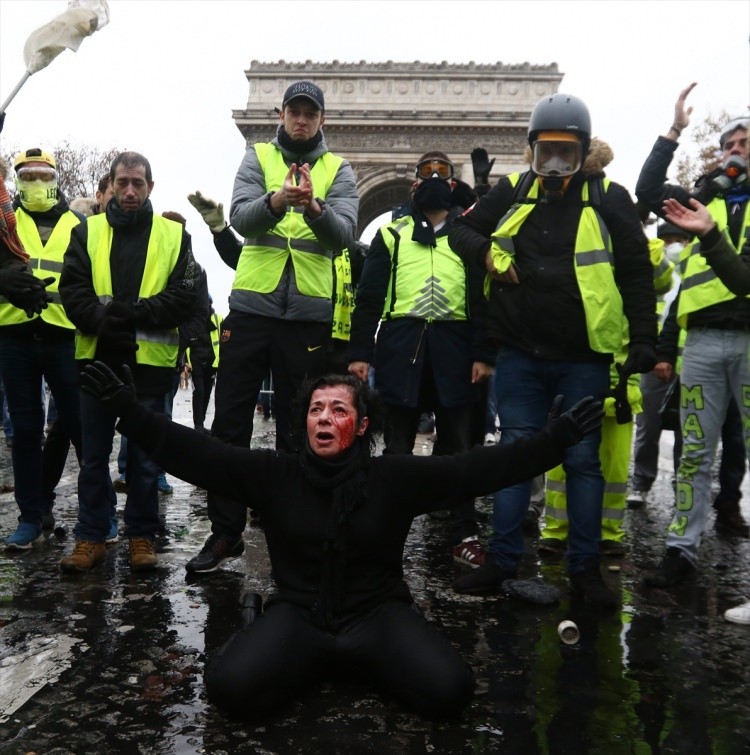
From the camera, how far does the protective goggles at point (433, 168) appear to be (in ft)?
17.5

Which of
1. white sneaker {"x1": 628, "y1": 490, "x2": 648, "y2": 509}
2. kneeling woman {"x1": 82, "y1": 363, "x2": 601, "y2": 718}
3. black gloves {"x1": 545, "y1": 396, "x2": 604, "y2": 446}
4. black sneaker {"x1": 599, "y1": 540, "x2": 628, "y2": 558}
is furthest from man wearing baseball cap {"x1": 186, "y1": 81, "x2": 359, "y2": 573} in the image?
white sneaker {"x1": 628, "y1": 490, "x2": 648, "y2": 509}

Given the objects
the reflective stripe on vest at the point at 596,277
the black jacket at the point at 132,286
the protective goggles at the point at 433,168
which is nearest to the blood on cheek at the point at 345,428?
the reflective stripe on vest at the point at 596,277

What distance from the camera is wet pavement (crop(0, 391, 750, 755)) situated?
99.7 inches

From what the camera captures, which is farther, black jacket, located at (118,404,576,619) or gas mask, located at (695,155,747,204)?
gas mask, located at (695,155,747,204)

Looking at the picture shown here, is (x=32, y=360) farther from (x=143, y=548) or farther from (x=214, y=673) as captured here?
(x=214, y=673)

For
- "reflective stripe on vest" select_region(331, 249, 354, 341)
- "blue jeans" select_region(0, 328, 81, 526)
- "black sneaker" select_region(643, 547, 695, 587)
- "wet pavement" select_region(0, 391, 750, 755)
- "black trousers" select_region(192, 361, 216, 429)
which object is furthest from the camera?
"black trousers" select_region(192, 361, 216, 429)

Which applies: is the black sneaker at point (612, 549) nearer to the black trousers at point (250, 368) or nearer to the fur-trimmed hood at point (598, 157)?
the black trousers at point (250, 368)

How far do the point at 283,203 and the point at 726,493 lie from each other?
3.81m

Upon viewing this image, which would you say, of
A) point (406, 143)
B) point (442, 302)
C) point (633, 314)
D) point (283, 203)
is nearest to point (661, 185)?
point (633, 314)

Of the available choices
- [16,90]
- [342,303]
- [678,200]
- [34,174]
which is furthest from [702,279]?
[34,174]

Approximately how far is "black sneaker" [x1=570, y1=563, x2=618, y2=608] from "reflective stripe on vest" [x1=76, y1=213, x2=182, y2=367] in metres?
2.18

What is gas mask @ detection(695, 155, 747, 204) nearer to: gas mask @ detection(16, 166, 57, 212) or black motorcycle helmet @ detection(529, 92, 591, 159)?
black motorcycle helmet @ detection(529, 92, 591, 159)

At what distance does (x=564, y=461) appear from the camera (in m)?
4.21

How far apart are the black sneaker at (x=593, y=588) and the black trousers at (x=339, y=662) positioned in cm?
124
